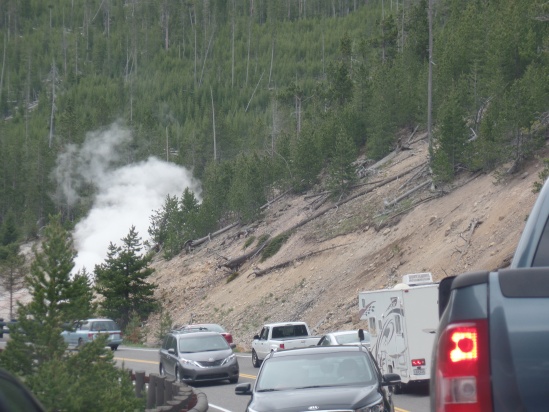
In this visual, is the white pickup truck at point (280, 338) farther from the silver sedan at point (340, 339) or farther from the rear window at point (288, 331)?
the silver sedan at point (340, 339)

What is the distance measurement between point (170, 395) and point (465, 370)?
16414mm

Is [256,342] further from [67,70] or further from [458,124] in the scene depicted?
[67,70]

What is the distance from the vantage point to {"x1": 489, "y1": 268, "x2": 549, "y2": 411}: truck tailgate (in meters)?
3.41

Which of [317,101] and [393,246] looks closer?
[393,246]

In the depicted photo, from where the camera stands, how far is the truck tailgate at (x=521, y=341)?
3.41 m

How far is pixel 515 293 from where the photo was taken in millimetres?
3584

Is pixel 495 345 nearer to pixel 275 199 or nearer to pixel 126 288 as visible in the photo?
pixel 126 288

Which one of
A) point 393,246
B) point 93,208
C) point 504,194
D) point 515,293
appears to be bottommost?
point 93,208

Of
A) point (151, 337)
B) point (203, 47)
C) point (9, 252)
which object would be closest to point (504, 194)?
point (151, 337)

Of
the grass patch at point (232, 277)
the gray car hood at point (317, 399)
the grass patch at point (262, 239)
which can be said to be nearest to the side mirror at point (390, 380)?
the gray car hood at point (317, 399)

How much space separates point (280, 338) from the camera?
31.3 metres

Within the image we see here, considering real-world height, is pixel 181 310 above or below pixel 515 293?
below

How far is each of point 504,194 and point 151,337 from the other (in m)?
24.1

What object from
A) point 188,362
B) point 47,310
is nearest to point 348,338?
point 188,362
